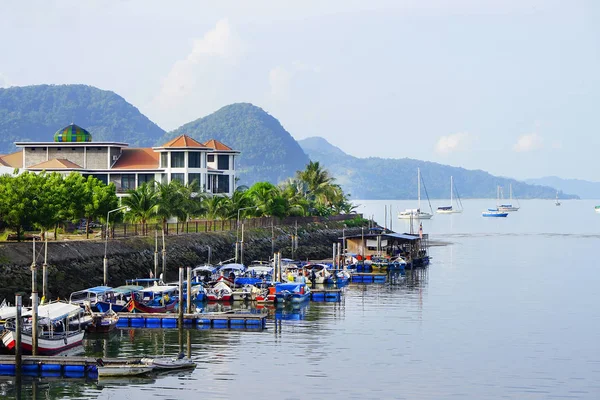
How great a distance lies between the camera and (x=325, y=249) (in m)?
136

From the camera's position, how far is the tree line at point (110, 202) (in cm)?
8256

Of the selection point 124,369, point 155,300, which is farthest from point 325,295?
point 124,369

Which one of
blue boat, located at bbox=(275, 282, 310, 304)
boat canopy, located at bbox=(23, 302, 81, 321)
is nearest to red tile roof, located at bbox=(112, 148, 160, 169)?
blue boat, located at bbox=(275, 282, 310, 304)

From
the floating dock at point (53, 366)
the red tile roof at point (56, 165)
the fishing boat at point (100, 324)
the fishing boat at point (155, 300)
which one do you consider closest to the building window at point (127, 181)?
the red tile roof at point (56, 165)

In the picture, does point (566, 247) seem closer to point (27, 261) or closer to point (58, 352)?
point (27, 261)

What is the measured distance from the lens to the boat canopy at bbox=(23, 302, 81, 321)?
54.6 meters

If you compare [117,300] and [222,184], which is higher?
[222,184]

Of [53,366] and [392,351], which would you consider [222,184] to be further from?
[53,366]

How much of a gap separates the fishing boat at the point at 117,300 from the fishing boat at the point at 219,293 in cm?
988

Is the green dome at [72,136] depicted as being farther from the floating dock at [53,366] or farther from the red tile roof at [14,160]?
the floating dock at [53,366]

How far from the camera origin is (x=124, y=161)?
132 m

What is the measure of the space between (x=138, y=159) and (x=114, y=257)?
45.9 m

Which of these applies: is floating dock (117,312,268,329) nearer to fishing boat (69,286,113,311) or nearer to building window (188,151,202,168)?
fishing boat (69,286,113,311)

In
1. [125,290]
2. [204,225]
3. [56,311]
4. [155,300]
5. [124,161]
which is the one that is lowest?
[155,300]
